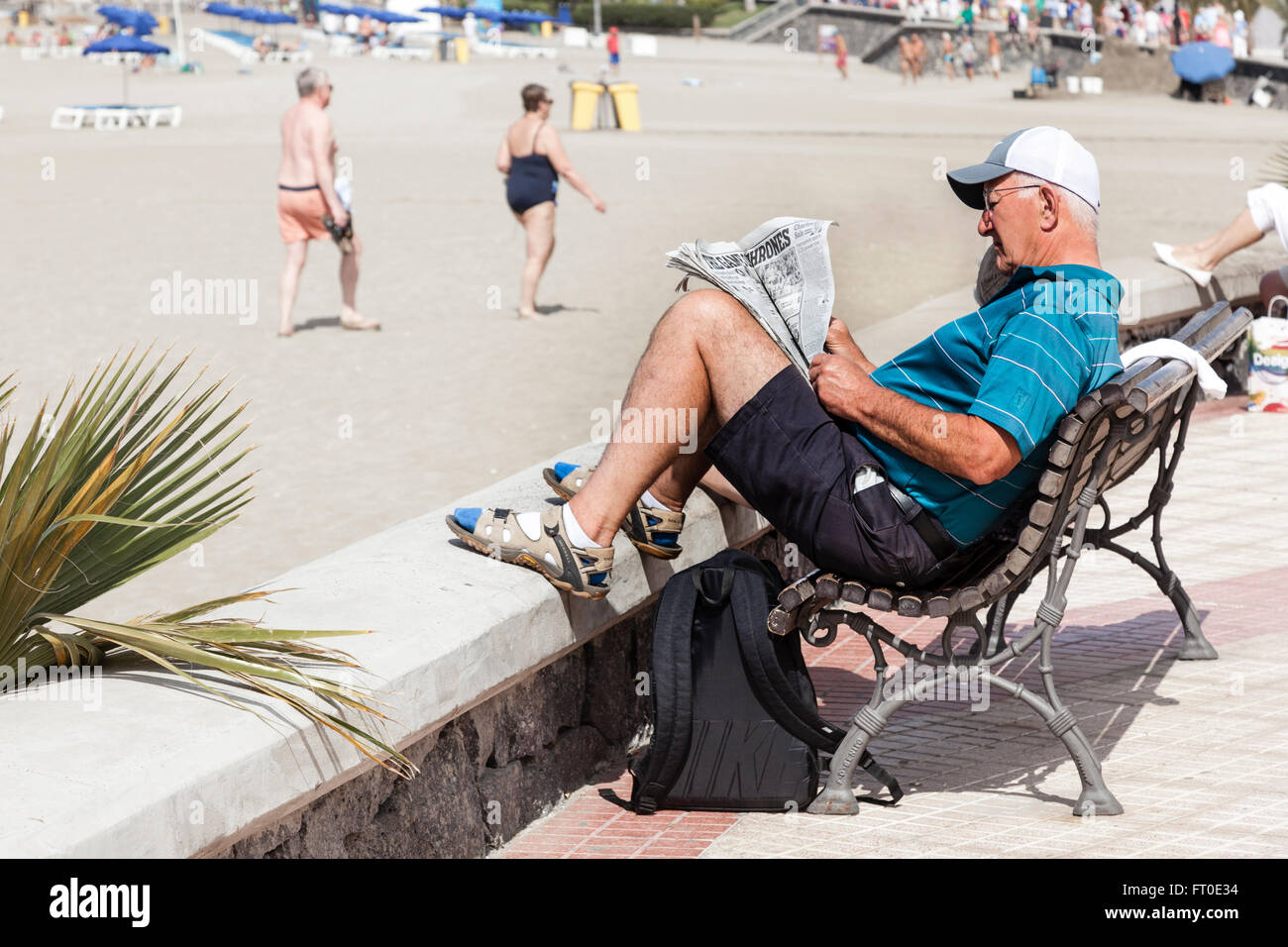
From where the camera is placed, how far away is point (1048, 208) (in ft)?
11.0

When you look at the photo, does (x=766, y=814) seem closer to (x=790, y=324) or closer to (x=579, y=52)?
(x=790, y=324)

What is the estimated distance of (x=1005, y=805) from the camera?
3.37 meters

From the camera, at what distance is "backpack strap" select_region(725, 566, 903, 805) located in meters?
3.35

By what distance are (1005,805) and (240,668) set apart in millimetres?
1613

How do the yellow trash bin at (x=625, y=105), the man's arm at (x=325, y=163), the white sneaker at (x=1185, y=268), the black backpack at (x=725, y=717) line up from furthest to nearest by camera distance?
the yellow trash bin at (x=625, y=105)
the man's arm at (x=325, y=163)
the white sneaker at (x=1185, y=268)
the black backpack at (x=725, y=717)

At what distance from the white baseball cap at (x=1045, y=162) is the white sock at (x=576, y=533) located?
1045 mm

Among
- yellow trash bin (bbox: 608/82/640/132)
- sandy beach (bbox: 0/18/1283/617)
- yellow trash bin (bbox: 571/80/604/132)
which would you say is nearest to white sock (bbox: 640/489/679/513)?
sandy beach (bbox: 0/18/1283/617)

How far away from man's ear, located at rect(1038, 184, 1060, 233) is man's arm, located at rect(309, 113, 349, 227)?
26.3 feet

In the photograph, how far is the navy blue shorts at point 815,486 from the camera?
3252 millimetres

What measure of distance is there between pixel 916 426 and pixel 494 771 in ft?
3.57

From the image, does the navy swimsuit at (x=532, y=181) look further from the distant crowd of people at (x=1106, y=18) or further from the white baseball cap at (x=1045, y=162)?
the distant crowd of people at (x=1106, y=18)

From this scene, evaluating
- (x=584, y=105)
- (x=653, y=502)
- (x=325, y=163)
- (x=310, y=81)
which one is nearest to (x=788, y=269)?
(x=653, y=502)

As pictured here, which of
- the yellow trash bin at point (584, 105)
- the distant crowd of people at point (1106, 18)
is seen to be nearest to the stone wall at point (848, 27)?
the distant crowd of people at point (1106, 18)

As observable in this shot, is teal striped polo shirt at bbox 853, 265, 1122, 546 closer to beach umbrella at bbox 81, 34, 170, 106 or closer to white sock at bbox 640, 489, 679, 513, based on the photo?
white sock at bbox 640, 489, 679, 513
